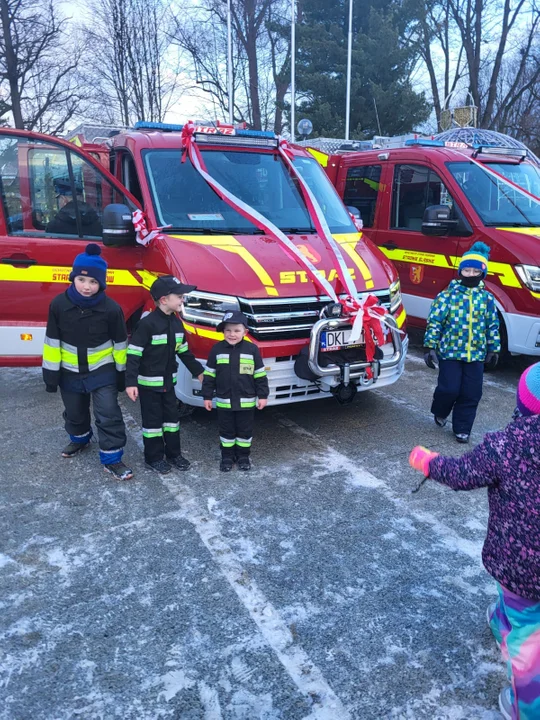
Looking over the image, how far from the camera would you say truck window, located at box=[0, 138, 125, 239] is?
16.4 feet

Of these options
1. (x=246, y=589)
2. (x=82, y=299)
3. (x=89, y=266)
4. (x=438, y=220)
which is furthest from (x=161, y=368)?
(x=438, y=220)

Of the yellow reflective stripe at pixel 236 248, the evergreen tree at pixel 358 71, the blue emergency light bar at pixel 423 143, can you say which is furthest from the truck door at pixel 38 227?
the evergreen tree at pixel 358 71

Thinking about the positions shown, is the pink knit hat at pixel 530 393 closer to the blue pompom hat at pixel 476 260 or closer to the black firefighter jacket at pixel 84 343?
the blue pompom hat at pixel 476 260

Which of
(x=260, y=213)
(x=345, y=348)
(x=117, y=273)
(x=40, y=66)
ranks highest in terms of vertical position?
(x=40, y=66)

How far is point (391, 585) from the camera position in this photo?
9.76 ft

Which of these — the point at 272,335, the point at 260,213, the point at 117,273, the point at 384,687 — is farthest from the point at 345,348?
the point at 384,687

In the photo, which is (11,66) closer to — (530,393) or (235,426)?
(235,426)

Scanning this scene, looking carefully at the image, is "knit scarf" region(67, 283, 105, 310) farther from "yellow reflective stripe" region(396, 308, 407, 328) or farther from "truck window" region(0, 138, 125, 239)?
"yellow reflective stripe" region(396, 308, 407, 328)

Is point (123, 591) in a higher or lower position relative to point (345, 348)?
lower

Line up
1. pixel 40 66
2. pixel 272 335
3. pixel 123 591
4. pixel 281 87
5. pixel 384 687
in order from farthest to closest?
pixel 281 87 → pixel 40 66 → pixel 272 335 → pixel 123 591 → pixel 384 687

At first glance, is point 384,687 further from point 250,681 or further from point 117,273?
point 117,273

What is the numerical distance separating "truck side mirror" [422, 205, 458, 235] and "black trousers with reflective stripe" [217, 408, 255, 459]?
3473 millimetres

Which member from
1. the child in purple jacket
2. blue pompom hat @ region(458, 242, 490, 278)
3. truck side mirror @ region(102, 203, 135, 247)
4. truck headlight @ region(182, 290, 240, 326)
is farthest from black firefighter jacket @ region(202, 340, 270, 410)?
the child in purple jacket

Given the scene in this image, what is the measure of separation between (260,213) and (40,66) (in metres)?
19.8
